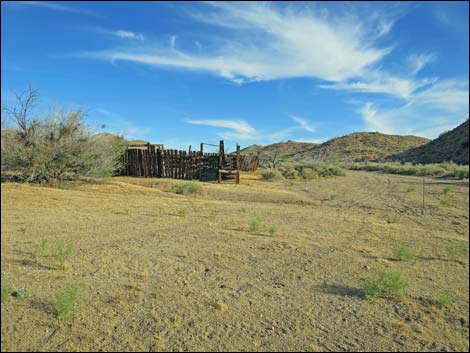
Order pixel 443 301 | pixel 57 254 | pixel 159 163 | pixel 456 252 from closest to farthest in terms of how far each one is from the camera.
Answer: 1. pixel 443 301
2. pixel 57 254
3. pixel 456 252
4. pixel 159 163

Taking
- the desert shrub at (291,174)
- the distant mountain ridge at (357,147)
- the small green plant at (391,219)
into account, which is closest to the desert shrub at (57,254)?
the small green plant at (391,219)

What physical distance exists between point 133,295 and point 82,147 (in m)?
11.9

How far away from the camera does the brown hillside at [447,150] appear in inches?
1835

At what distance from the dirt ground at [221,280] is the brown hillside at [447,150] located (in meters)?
40.1

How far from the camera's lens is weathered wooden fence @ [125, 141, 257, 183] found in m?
22.5

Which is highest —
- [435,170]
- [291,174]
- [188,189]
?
[435,170]

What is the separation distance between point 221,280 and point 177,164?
57.3 feet

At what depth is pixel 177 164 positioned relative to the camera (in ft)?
74.8

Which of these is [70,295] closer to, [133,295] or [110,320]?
[110,320]

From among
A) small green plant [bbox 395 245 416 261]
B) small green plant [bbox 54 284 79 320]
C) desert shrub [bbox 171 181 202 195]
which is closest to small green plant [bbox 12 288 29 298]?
small green plant [bbox 54 284 79 320]

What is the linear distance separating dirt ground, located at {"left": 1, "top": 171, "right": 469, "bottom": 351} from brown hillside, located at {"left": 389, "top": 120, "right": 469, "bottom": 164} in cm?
4009

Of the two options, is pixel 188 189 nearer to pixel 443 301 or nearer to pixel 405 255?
pixel 405 255

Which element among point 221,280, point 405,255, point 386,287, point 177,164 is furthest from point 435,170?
point 221,280

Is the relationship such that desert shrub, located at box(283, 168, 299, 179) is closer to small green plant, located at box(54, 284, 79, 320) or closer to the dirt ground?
the dirt ground
